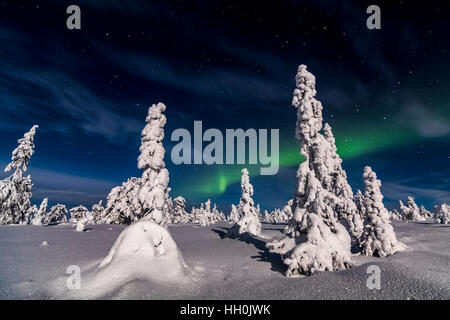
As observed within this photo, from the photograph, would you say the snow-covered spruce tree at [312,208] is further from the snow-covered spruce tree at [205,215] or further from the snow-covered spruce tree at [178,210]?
the snow-covered spruce tree at [178,210]

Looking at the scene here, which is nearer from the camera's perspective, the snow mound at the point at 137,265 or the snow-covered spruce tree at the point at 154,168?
the snow mound at the point at 137,265

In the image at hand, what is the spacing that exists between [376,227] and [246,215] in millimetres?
14790

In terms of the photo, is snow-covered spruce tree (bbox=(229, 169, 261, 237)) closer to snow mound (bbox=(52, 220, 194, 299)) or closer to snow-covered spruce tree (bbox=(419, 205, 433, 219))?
snow mound (bbox=(52, 220, 194, 299))

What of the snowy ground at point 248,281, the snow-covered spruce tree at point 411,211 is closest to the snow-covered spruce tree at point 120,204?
the snowy ground at point 248,281

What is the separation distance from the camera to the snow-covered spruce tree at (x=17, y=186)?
94.8 ft

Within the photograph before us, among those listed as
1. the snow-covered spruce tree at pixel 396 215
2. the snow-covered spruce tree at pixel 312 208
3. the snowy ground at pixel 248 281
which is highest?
the snow-covered spruce tree at pixel 312 208

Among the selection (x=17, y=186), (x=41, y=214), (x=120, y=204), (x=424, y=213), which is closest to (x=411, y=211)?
(x=424, y=213)

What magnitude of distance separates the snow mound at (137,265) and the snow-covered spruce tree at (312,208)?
5101 mm

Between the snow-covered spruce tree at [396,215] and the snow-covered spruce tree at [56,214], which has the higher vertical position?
the snow-covered spruce tree at [56,214]

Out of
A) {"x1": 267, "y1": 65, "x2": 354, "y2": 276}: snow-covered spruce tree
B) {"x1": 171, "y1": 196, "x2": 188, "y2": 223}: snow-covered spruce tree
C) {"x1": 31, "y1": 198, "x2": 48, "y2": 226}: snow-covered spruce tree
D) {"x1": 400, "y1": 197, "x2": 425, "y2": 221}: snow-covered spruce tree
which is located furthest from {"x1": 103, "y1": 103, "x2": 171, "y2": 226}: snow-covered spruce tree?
{"x1": 400, "y1": 197, "x2": 425, "y2": 221}: snow-covered spruce tree
